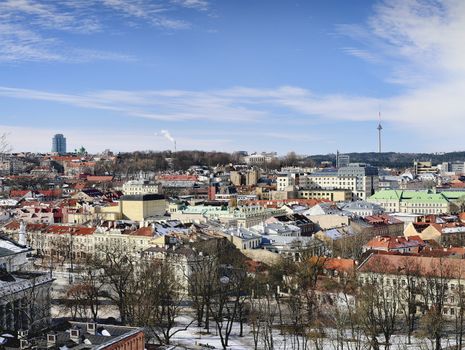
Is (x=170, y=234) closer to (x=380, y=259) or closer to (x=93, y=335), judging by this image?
(x=380, y=259)

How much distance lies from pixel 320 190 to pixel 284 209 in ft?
98.9

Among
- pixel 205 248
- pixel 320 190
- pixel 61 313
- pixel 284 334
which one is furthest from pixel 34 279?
pixel 320 190

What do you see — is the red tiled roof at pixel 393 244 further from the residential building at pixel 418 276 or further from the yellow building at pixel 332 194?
the yellow building at pixel 332 194

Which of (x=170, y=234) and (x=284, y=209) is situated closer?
(x=170, y=234)

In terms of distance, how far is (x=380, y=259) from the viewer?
44.4 metres

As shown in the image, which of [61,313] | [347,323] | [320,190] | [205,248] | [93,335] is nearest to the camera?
[93,335]

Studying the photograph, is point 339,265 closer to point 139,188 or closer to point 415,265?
point 415,265

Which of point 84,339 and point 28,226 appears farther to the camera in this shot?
point 28,226

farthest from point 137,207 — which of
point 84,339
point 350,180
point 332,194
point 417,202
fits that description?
point 350,180

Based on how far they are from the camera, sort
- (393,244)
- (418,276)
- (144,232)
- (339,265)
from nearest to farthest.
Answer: (418,276) < (339,265) < (393,244) < (144,232)

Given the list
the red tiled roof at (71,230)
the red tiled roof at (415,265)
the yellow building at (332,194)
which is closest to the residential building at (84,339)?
the red tiled roof at (415,265)

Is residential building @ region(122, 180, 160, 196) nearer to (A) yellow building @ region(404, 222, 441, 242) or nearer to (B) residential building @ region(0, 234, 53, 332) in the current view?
(A) yellow building @ region(404, 222, 441, 242)

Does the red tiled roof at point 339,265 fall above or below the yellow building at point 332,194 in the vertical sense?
below

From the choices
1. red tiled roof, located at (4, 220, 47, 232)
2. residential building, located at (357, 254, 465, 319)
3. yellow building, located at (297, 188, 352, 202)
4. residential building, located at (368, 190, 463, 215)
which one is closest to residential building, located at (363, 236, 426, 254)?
residential building, located at (357, 254, 465, 319)
